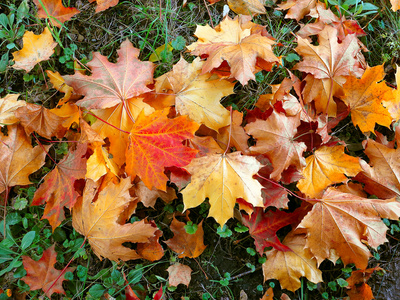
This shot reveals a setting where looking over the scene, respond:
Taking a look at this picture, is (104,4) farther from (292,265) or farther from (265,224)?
(292,265)

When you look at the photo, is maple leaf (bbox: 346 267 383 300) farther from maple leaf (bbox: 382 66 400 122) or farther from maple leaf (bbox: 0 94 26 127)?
maple leaf (bbox: 0 94 26 127)

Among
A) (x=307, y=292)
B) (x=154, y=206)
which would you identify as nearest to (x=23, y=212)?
(x=154, y=206)

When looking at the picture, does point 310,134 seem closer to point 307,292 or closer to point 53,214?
point 307,292

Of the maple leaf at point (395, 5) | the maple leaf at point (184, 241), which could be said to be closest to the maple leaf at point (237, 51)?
the maple leaf at point (184, 241)

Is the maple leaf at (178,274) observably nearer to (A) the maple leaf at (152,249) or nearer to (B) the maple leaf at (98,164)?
(A) the maple leaf at (152,249)

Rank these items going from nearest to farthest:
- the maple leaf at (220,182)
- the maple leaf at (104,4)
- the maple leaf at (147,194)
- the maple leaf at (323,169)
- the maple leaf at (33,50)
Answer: the maple leaf at (220,182) → the maple leaf at (323,169) → the maple leaf at (147,194) → the maple leaf at (33,50) → the maple leaf at (104,4)

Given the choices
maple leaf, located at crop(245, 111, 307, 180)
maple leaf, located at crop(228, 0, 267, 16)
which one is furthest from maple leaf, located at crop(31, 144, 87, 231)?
maple leaf, located at crop(228, 0, 267, 16)

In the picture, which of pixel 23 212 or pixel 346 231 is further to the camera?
pixel 23 212
